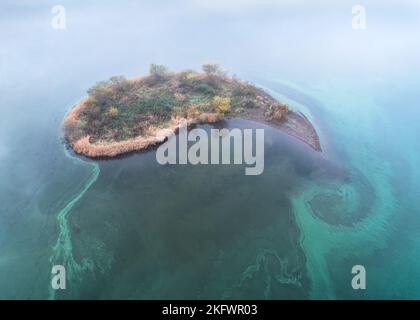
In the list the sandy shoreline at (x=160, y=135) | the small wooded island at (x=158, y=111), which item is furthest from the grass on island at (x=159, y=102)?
the sandy shoreline at (x=160, y=135)

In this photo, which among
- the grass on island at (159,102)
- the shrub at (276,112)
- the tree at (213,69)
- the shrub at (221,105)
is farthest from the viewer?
the tree at (213,69)

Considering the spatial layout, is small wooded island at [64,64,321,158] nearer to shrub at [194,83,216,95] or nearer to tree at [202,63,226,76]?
shrub at [194,83,216,95]

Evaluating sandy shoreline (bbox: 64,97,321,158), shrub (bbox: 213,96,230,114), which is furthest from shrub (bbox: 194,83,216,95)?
sandy shoreline (bbox: 64,97,321,158)

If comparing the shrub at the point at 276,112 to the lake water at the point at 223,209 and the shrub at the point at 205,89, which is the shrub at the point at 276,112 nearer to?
the lake water at the point at 223,209

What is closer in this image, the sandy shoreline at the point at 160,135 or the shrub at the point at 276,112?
the sandy shoreline at the point at 160,135

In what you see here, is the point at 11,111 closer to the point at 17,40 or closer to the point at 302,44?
the point at 17,40

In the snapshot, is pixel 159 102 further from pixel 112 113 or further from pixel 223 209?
pixel 223 209

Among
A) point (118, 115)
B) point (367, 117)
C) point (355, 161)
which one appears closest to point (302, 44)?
point (367, 117)

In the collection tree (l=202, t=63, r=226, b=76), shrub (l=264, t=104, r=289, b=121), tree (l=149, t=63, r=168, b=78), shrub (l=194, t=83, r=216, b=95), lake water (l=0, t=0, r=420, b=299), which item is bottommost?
lake water (l=0, t=0, r=420, b=299)
